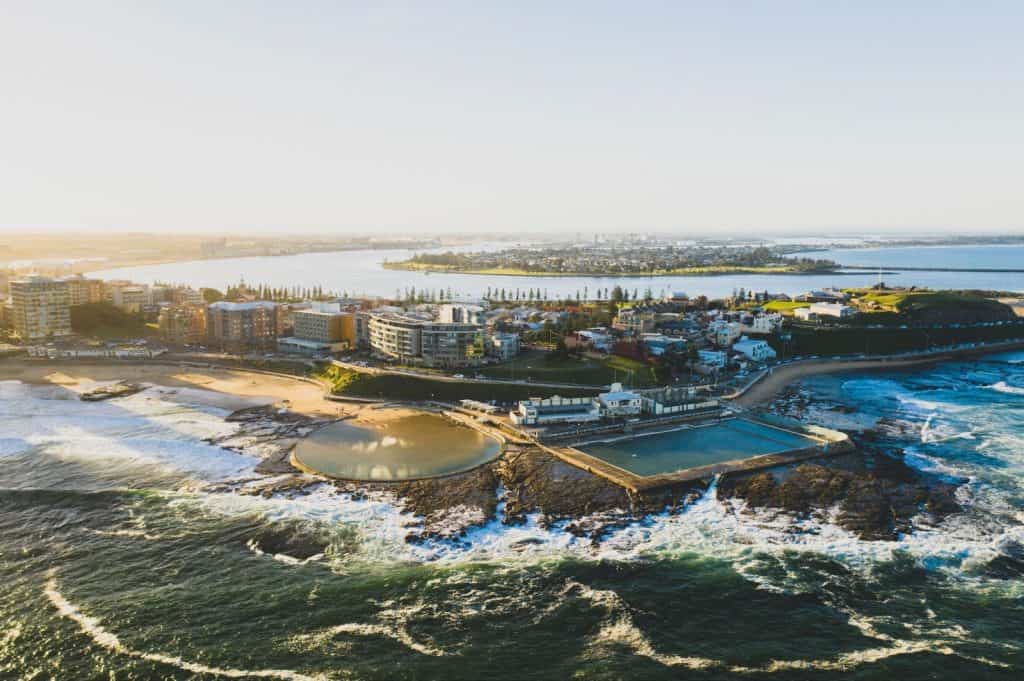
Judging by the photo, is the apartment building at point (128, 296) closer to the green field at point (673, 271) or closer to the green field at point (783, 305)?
the green field at point (783, 305)

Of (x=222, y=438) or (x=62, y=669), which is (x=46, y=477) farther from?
(x=62, y=669)

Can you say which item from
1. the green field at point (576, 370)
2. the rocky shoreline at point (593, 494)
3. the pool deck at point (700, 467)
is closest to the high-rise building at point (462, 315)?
the green field at point (576, 370)

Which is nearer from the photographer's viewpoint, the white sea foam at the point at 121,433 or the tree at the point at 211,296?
the white sea foam at the point at 121,433

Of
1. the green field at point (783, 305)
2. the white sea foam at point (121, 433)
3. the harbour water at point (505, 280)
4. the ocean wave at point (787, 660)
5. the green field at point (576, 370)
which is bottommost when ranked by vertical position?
the ocean wave at point (787, 660)

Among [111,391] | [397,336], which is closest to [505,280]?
[397,336]

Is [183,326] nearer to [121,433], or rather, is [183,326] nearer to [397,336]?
[397,336]

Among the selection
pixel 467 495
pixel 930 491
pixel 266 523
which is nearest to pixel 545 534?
pixel 467 495
